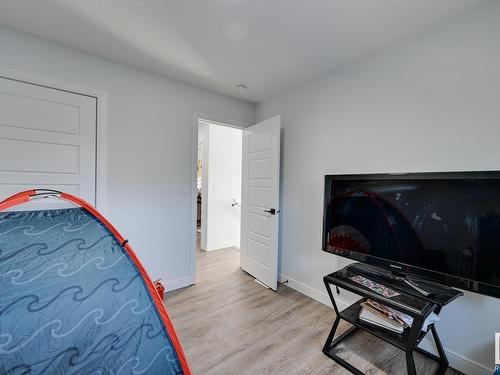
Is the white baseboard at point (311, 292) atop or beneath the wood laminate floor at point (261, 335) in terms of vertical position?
atop

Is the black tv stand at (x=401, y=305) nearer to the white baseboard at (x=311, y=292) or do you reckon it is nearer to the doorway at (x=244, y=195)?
the white baseboard at (x=311, y=292)

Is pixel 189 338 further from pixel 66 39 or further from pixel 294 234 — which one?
pixel 66 39

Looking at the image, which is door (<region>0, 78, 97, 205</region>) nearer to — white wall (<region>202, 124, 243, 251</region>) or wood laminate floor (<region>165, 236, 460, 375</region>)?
wood laminate floor (<region>165, 236, 460, 375</region>)

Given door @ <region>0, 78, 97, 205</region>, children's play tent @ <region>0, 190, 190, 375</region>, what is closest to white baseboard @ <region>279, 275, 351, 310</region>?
children's play tent @ <region>0, 190, 190, 375</region>

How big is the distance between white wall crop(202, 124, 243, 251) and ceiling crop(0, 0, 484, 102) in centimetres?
185

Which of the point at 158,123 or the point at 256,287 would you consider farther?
the point at 256,287

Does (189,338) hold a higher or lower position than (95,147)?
lower

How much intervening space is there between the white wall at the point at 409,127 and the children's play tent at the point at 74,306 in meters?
1.77

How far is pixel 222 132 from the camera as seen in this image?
13.3 feet

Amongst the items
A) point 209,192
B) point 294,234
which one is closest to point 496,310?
point 294,234

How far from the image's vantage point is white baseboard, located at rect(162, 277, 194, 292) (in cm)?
247

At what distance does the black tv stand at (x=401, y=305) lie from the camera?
1235 mm

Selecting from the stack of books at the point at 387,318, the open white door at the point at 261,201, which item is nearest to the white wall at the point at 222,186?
the open white door at the point at 261,201

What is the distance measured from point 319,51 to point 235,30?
0.73 m
